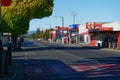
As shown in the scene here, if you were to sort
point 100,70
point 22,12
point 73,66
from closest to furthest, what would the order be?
point 100,70 → point 73,66 → point 22,12

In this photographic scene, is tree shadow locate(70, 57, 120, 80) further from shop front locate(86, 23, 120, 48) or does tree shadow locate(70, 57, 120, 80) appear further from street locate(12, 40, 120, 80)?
shop front locate(86, 23, 120, 48)

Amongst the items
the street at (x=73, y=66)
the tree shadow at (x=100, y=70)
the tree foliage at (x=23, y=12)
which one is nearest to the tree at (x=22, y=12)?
the tree foliage at (x=23, y=12)

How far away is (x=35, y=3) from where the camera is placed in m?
48.7

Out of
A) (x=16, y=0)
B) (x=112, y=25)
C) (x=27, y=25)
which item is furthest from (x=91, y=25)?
(x=16, y=0)

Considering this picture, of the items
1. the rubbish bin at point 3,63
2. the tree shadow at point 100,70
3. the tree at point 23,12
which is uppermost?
the tree at point 23,12

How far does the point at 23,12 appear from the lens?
52031mm

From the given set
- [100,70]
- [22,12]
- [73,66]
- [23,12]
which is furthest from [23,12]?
[100,70]

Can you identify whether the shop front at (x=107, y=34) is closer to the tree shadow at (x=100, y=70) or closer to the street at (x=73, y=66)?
the street at (x=73, y=66)

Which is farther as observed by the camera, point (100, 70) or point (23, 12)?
point (23, 12)

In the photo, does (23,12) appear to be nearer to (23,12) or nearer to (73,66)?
(23,12)

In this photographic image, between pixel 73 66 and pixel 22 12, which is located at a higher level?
pixel 22 12

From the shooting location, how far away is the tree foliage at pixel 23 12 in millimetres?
46625

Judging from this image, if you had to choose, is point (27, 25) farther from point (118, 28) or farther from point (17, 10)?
point (118, 28)

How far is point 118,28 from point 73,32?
71610 millimetres
